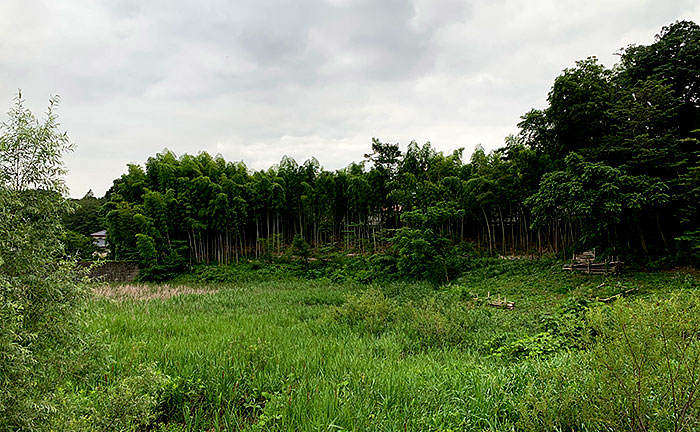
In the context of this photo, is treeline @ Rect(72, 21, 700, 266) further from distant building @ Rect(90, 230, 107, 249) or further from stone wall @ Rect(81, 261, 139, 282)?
distant building @ Rect(90, 230, 107, 249)

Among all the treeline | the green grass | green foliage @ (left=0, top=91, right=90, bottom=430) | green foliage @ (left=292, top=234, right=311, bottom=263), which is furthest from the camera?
green foliage @ (left=292, top=234, right=311, bottom=263)

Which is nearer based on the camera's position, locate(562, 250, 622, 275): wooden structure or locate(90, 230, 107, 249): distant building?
locate(562, 250, 622, 275): wooden structure

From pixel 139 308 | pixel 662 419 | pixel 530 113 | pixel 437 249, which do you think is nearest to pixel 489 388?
pixel 662 419

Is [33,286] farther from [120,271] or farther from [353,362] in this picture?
[120,271]

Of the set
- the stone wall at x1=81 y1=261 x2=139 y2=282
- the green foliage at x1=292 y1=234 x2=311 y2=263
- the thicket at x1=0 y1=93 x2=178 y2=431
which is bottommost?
the stone wall at x1=81 y1=261 x2=139 y2=282

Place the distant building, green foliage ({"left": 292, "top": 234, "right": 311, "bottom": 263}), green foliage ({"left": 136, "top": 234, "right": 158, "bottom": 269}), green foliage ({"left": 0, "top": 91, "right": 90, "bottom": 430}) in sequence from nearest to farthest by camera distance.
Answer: green foliage ({"left": 0, "top": 91, "right": 90, "bottom": 430})
green foliage ({"left": 136, "top": 234, "right": 158, "bottom": 269})
green foliage ({"left": 292, "top": 234, "right": 311, "bottom": 263})
the distant building

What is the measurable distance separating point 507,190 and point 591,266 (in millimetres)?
5709

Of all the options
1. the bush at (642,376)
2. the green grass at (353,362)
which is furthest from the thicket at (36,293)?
the bush at (642,376)

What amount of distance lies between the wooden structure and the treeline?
615mm

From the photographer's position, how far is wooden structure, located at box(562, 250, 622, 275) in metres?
11.4

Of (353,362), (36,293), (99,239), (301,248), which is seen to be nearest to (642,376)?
(353,362)

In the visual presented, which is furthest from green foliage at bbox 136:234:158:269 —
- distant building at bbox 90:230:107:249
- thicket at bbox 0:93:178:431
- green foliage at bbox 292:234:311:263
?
thicket at bbox 0:93:178:431

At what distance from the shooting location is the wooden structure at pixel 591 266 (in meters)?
11.4

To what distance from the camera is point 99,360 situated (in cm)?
230
